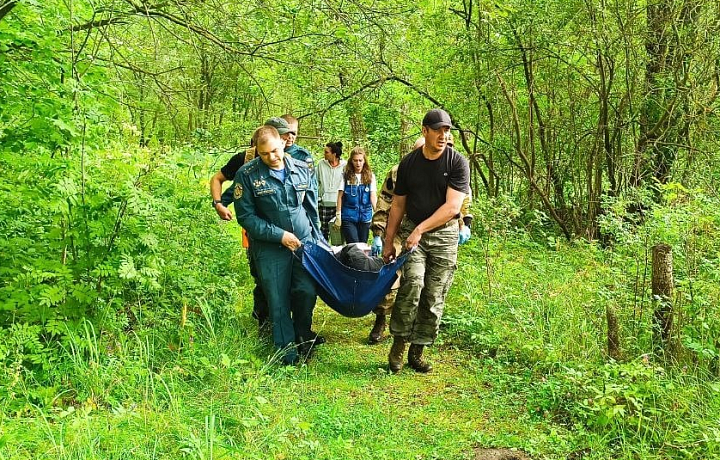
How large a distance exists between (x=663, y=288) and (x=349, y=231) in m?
3.49

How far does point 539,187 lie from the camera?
924cm

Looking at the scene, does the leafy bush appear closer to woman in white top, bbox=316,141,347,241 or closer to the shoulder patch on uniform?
the shoulder patch on uniform

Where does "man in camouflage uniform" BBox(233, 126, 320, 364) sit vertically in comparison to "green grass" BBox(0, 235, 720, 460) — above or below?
above

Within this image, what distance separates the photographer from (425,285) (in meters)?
4.67

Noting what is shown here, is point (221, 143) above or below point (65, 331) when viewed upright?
above

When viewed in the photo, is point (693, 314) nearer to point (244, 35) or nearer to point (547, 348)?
point (547, 348)

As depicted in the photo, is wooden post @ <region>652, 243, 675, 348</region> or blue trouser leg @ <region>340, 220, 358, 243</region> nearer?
wooden post @ <region>652, 243, 675, 348</region>

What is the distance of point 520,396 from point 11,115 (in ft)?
13.8

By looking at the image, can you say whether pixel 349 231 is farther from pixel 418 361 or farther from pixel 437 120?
pixel 437 120

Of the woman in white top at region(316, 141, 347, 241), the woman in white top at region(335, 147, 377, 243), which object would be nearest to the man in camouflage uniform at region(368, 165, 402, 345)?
the woman in white top at region(335, 147, 377, 243)

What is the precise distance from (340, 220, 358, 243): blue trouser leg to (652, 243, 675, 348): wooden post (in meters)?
3.40

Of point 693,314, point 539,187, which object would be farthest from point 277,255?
point 539,187

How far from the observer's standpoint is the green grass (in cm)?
317

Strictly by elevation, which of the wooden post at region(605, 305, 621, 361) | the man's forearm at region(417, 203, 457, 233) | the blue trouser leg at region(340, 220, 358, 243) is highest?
the man's forearm at region(417, 203, 457, 233)
